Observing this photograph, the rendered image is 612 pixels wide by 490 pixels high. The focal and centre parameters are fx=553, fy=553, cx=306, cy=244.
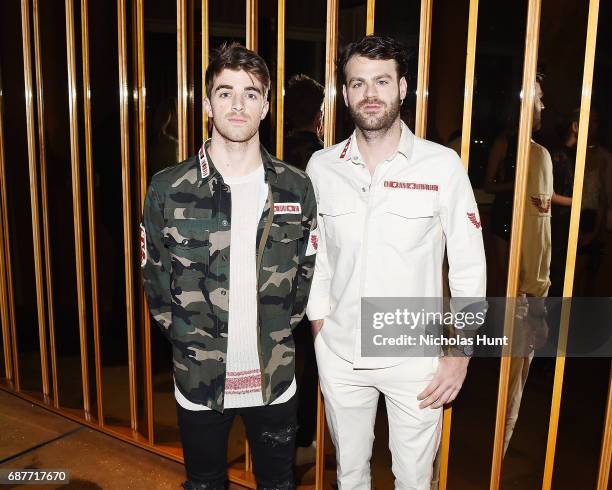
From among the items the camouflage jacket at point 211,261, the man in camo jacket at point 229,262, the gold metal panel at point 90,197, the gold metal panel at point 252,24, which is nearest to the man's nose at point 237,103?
the man in camo jacket at point 229,262

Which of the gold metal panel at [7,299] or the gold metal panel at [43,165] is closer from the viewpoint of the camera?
the gold metal panel at [43,165]

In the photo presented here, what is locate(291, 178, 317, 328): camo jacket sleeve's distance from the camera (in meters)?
1.78

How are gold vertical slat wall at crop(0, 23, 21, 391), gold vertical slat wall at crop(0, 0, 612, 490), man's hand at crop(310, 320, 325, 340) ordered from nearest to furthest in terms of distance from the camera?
1. gold vertical slat wall at crop(0, 0, 612, 490)
2. man's hand at crop(310, 320, 325, 340)
3. gold vertical slat wall at crop(0, 23, 21, 391)

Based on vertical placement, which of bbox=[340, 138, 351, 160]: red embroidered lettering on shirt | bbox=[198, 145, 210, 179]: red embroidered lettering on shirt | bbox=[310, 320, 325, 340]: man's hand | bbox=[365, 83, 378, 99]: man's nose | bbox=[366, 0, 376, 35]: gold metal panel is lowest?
bbox=[310, 320, 325, 340]: man's hand

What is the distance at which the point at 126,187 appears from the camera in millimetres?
2490

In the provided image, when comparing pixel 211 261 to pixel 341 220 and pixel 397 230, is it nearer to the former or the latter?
pixel 341 220

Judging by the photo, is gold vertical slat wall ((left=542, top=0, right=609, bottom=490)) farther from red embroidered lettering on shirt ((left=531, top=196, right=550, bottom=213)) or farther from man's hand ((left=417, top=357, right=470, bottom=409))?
man's hand ((left=417, top=357, right=470, bottom=409))

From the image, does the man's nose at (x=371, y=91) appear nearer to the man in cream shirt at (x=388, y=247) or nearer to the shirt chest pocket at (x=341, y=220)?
the man in cream shirt at (x=388, y=247)

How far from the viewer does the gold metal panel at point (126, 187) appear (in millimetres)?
2412

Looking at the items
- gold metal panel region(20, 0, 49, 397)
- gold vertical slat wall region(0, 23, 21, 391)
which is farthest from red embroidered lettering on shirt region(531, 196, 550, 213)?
gold vertical slat wall region(0, 23, 21, 391)

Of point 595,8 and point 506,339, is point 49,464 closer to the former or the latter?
point 506,339

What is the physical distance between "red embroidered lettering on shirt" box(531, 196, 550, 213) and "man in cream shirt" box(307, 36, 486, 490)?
0.85 ft

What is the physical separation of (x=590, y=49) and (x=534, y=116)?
9.4 inches

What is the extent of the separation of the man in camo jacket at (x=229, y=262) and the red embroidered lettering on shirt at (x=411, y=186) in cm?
27
